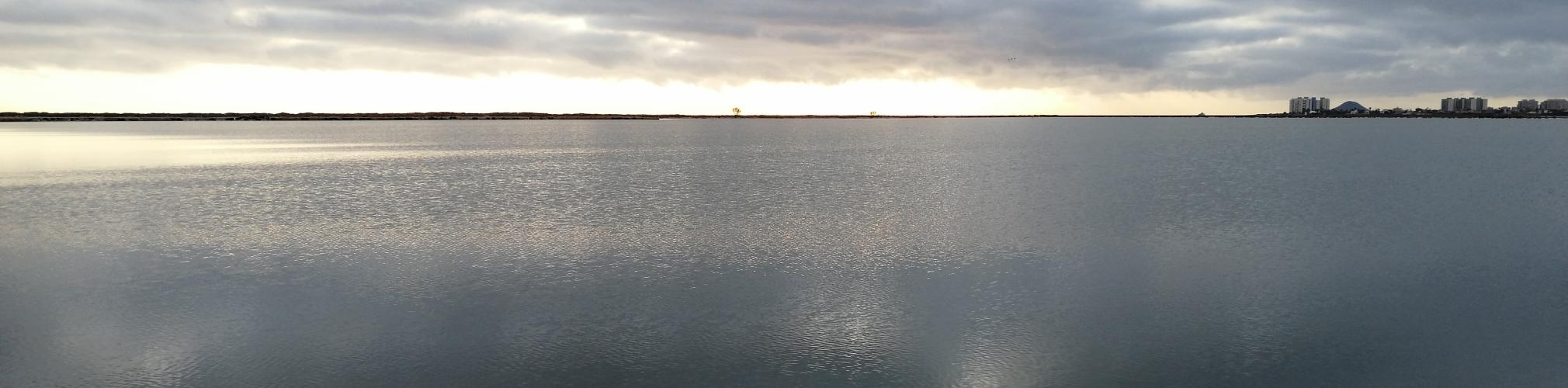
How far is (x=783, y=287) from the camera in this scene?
18.2 metres

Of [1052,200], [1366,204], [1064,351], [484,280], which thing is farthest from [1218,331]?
[1366,204]

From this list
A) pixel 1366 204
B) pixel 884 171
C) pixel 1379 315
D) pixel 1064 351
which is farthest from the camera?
pixel 884 171

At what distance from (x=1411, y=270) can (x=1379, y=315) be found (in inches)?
218

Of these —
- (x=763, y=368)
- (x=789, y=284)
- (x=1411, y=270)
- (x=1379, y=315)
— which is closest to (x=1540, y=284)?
(x=1411, y=270)

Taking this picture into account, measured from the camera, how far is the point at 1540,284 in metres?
18.9

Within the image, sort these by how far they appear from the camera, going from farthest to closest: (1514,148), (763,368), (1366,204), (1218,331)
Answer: (1514,148)
(1366,204)
(1218,331)
(763,368)

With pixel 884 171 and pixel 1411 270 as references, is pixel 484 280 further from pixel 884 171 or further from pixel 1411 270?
pixel 884 171

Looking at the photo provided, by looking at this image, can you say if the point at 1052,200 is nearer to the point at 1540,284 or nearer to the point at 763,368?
the point at 1540,284

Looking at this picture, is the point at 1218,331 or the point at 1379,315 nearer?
the point at 1218,331

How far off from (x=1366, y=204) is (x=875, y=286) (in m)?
25.1

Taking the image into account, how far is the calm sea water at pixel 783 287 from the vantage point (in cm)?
1306

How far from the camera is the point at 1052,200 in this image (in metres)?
34.8

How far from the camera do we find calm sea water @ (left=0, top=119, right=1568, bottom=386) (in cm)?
1306

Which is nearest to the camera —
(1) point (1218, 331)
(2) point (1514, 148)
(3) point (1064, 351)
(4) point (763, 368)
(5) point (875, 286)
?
(4) point (763, 368)
